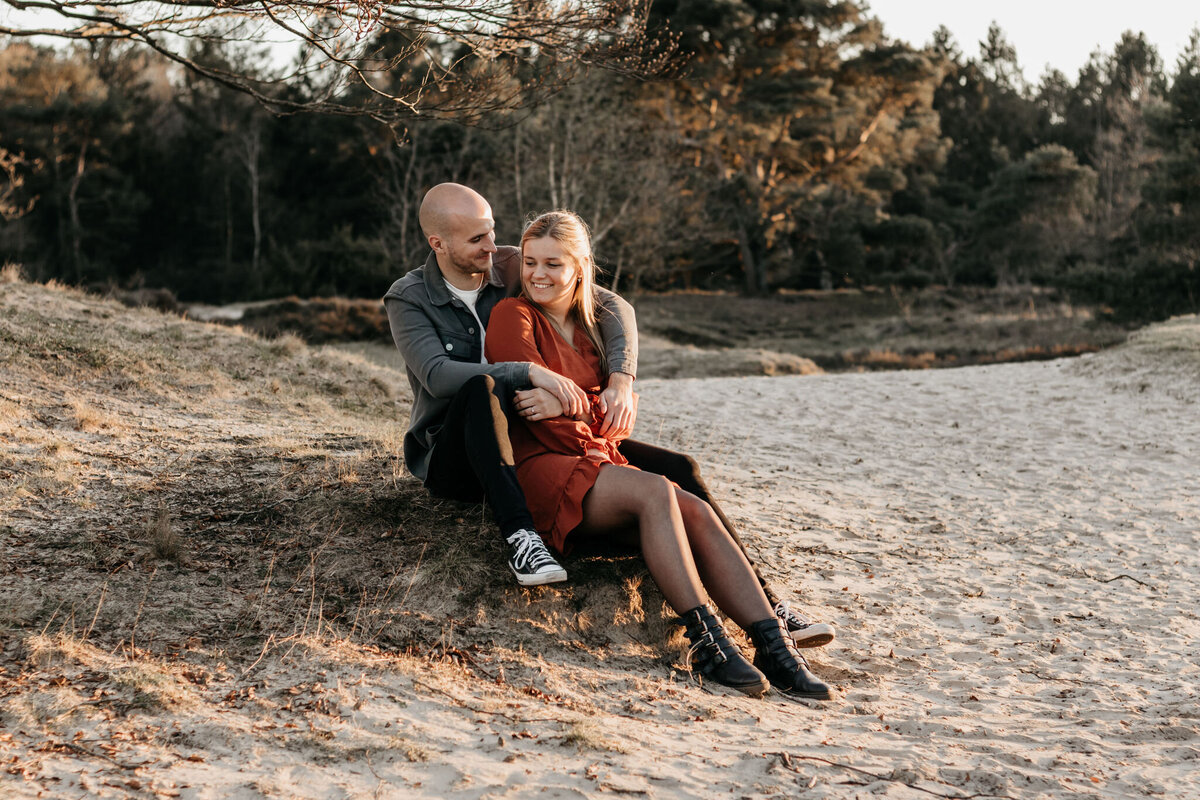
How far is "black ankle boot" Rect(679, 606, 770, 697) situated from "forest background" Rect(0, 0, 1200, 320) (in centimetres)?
1987

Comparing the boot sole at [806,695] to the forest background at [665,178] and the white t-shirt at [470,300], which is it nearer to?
the white t-shirt at [470,300]

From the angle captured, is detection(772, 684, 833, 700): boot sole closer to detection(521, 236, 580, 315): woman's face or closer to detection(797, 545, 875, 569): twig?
detection(521, 236, 580, 315): woman's face

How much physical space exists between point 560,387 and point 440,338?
0.68 meters

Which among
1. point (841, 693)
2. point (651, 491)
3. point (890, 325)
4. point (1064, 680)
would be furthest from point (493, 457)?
point (890, 325)

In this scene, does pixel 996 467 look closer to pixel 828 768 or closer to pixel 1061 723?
pixel 1061 723

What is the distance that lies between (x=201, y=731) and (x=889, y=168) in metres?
31.9

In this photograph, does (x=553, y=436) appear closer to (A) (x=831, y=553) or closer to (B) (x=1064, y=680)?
(B) (x=1064, y=680)

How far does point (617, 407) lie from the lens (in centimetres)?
403

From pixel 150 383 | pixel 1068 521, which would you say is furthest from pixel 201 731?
pixel 1068 521

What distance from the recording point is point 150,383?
7.32m

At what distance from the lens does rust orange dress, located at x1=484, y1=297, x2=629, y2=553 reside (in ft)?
12.5

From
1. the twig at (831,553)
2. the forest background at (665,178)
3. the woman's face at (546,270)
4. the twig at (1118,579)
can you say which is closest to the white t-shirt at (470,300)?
the woman's face at (546,270)

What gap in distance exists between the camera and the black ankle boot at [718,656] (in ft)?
11.8

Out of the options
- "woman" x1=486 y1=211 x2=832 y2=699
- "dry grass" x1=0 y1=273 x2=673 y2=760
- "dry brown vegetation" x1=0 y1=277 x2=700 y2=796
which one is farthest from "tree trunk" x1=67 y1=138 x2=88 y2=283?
"woman" x1=486 y1=211 x2=832 y2=699
